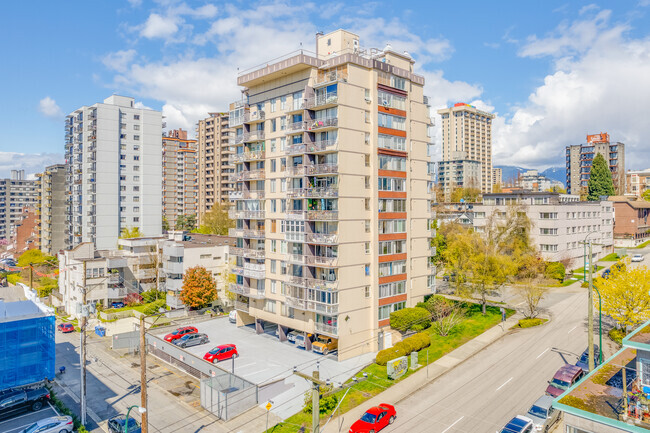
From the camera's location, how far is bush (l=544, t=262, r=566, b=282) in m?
67.5

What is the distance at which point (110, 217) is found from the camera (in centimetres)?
9569

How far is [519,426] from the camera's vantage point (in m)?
27.3

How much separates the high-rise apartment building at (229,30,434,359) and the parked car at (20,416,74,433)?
21.9 meters

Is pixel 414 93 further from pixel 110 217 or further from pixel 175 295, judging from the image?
pixel 110 217

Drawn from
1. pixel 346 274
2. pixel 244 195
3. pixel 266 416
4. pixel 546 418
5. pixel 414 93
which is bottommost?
pixel 266 416

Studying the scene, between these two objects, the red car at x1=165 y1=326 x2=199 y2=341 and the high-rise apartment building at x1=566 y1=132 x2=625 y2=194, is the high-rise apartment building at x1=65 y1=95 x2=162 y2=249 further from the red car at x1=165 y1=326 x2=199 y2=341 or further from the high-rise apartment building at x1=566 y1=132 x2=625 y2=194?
the high-rise apartment building at x1=566 y1=132 x2=625 y2=194

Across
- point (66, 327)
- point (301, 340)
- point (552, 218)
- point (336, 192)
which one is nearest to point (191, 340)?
point (301, 340)

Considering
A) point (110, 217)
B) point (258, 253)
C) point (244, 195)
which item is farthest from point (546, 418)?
point (110, 217)

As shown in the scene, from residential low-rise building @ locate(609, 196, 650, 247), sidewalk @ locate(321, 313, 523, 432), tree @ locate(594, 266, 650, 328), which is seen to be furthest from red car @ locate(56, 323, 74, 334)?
residential low-rise building @ locate(609, 196, 650, 247)

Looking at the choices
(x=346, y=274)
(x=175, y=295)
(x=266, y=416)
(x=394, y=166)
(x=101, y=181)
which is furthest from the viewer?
(x=101, y=181)

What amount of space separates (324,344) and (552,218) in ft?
167

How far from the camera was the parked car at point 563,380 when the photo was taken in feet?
108

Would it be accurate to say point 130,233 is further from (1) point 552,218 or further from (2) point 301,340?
(1) point 552,218

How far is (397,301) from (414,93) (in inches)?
967
